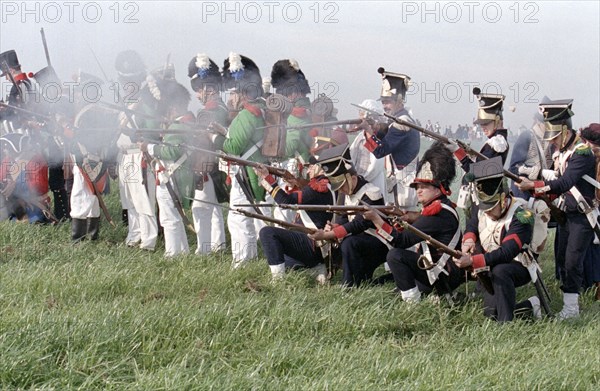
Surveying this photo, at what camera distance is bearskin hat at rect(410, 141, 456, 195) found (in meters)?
6.53

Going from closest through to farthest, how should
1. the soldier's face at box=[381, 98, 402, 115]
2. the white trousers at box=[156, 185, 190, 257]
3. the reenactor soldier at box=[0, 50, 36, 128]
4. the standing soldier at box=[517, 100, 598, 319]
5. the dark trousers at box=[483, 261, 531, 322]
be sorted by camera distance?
1. the dark trousers at box=[483, 261, 531, 322]
2. the standing soldier at box=[517, 100, 598, 319]
3. the soldier's face at box=[381, 98, 402, 115]
4. the white trousers at box=[156, 185, 190, 257]
5. the reenactor soldier at box=[0, 50, 36, 128]

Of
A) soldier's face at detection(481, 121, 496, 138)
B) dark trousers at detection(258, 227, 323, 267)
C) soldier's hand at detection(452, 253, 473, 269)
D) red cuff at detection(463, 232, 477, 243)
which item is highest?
soldier's face at detection(481, 121, 496, 138)

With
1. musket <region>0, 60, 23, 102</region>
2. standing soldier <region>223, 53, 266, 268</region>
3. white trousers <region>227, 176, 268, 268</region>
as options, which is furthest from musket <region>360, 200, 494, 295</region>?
musket <region>0, 60, 23, 102</region>

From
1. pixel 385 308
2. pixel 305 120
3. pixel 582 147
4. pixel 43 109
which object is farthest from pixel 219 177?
pixel 582 147

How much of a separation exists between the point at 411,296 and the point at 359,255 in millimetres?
728

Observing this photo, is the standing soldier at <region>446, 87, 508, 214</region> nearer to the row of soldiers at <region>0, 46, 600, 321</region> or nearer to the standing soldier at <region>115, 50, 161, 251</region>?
the row of soldiers at <region>0, 46, 600, 321</region>

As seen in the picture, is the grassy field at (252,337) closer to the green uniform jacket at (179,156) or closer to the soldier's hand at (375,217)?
the soldier's hand at (375,217)

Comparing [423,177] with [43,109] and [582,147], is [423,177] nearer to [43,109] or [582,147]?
[582,147]

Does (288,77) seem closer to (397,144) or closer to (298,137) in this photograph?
(298,137)

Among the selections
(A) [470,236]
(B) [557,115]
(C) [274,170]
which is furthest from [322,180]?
(B) [557,115]

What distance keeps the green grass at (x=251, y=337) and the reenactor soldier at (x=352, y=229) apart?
12.1 inches

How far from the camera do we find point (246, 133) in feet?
26.4

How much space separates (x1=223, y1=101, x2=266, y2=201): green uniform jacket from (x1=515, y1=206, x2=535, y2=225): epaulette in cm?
297

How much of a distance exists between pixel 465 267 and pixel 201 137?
3.51 meters
